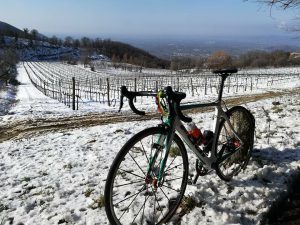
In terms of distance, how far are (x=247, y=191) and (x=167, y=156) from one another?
4.68 ft

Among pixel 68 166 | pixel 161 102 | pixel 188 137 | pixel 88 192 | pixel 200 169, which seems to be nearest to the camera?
pixel 161 102

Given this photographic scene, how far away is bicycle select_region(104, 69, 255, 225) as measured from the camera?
324cm

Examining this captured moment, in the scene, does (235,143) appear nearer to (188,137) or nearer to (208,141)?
(208,141)

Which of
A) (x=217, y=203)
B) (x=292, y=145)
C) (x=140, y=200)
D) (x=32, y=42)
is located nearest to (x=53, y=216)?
(x=140, y=200)

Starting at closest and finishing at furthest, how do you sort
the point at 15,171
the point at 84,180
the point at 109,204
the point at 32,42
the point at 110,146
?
the point at 109,204, the point at 84,180, the point at 15,171, the point at 110,146, the point at 32,42

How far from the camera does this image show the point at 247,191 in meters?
4.16

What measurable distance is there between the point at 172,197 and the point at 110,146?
10.7ft

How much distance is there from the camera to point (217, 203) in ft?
12.9

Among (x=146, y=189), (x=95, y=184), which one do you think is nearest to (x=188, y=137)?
(x=146, y=189)

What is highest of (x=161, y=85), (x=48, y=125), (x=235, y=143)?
(x=235, y=143)

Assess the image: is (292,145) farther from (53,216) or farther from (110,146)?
(53,216)

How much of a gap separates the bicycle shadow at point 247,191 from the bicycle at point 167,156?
0.59 feet

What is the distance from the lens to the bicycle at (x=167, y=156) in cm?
324

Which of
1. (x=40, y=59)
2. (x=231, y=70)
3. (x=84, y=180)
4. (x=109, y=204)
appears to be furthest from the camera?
(x=40, y=59)
